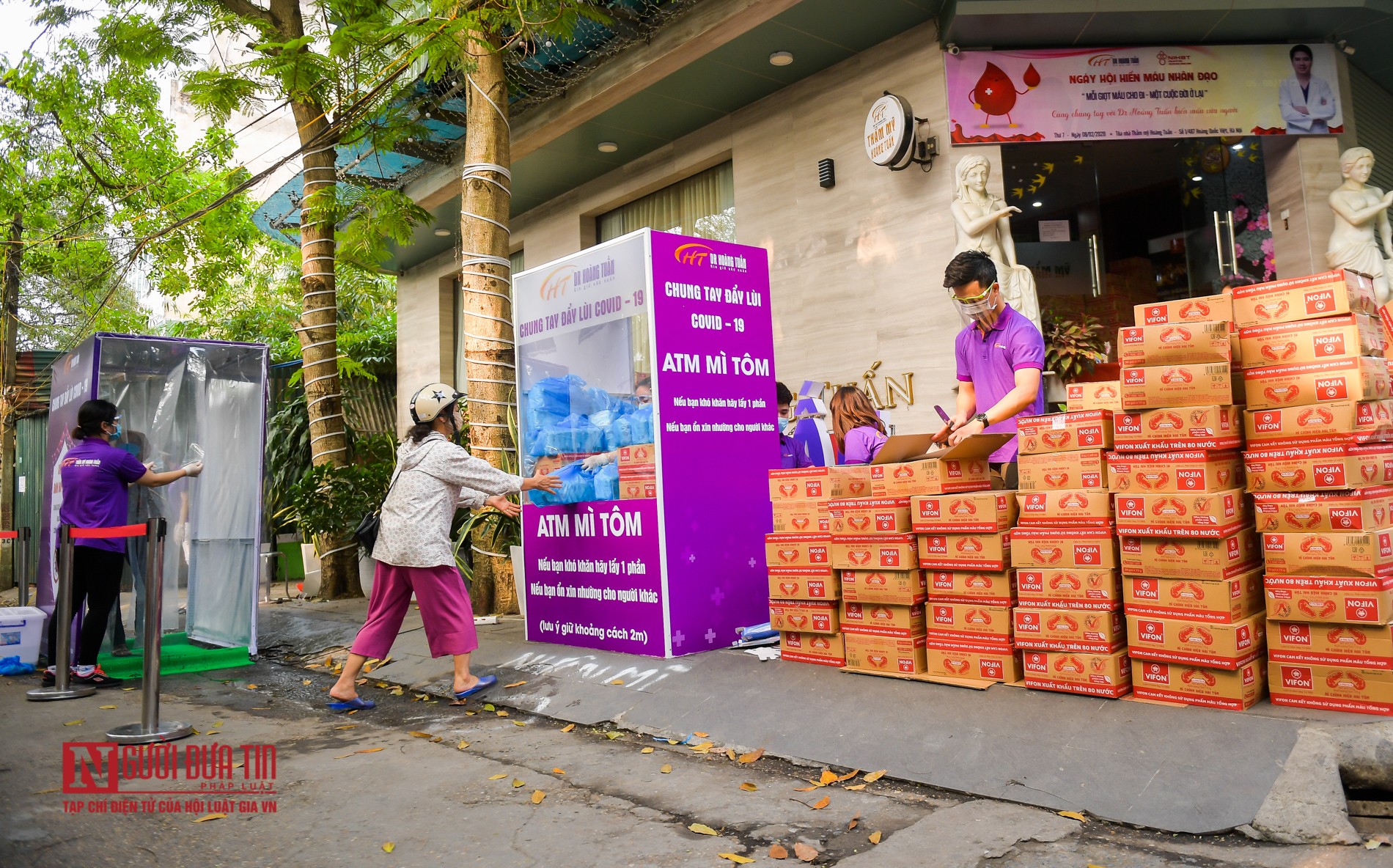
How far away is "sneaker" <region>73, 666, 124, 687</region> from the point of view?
620 cm

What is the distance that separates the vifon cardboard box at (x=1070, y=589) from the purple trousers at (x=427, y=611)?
300 centimetres

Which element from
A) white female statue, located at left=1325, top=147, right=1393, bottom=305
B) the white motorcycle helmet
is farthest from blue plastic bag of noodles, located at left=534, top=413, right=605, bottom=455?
white female statue, located at left=1325, top=147, right=1393, bottom=305

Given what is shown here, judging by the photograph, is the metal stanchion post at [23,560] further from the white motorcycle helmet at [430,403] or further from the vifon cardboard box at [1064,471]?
the vifon cardboard box at [1064,471]

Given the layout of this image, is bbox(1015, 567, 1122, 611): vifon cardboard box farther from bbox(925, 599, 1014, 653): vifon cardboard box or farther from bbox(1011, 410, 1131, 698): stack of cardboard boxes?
bbox(925, 599, 1014, 653): vifon cardboard box

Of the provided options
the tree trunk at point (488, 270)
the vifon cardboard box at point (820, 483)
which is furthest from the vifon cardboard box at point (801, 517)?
the tree trunk at point (488, 270)

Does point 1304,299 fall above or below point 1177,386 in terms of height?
above

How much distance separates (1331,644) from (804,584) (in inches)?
92.2

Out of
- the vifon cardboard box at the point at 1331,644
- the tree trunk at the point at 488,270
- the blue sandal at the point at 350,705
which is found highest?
the tree trunk at the point at 488,270

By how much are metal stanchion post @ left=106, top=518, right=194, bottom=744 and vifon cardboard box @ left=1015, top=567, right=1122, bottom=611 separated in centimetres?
413

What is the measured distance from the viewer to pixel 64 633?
5.73 metres

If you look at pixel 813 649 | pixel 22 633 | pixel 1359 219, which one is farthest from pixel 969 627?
pixel 22 633

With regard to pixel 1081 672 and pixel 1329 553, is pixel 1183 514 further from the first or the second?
pixel 1081 672

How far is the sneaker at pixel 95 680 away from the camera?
6.20 m

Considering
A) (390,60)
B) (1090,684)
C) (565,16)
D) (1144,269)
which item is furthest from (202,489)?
(1144,269)
